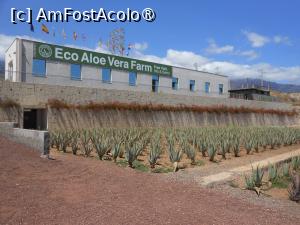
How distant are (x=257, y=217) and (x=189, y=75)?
108 feet

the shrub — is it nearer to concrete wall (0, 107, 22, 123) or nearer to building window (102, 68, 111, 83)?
concrete wall (0, 107, 22, 123)

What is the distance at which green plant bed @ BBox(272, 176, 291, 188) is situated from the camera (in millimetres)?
8797

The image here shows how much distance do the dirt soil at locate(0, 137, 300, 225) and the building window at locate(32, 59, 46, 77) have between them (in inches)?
694

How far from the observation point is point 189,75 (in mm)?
38188

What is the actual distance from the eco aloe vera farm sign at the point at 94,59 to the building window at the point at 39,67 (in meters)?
0.30

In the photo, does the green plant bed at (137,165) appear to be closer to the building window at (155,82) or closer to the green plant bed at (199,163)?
the green plant bed at (199,163)

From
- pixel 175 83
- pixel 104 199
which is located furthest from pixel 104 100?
pixel 104 199

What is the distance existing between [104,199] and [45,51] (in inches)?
842

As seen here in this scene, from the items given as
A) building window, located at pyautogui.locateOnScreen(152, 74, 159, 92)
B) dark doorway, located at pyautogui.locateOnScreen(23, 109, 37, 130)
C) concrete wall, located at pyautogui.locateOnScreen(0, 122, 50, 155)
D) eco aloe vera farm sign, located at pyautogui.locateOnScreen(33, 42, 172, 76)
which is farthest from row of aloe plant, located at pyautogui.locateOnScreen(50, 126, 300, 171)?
building window, located at pyautogui.locateOnScreen(152, 74, 159, 92)

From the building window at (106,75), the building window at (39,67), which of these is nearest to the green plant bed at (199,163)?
the building window at (39,67)

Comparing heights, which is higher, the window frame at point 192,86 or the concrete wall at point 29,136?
the window frame at point 192,86

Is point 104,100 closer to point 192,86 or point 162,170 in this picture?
point 162,170

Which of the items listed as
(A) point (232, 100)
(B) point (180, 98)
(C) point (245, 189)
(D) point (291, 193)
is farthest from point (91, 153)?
(A) point (232, 100)

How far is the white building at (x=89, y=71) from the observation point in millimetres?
24623
